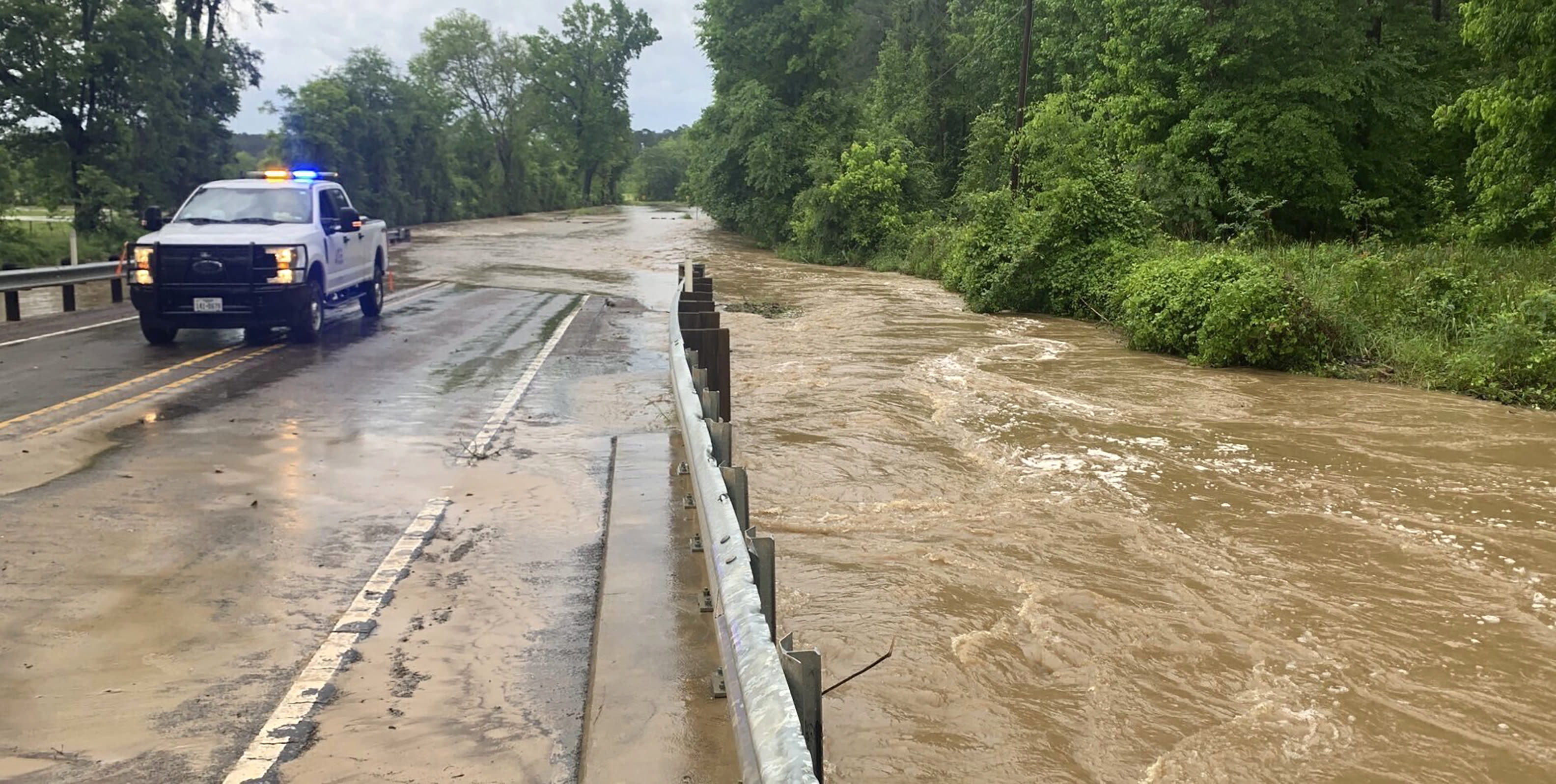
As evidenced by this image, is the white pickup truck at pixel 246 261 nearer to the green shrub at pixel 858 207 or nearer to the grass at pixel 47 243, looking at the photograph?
the grass at pixel 47 243

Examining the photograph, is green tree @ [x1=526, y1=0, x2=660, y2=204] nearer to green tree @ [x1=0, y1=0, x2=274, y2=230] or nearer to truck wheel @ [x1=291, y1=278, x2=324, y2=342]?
green tree @ [x1=0, y1=0, x2=274, y2=230]

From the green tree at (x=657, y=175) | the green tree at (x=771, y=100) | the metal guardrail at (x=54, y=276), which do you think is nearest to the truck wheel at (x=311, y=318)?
the metal guardrail at (x=54, y=276)

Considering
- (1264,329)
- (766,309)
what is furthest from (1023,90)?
(1264,329)

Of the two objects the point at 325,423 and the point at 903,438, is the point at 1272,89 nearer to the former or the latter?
the point at 903,438

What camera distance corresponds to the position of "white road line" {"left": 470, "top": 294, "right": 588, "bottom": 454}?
8.64 metres

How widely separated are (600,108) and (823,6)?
183 ft

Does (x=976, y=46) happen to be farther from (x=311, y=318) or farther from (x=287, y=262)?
(x=287, y=262)

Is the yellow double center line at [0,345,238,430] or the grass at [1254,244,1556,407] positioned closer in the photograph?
the yellow double center line at [0,345,238,430]

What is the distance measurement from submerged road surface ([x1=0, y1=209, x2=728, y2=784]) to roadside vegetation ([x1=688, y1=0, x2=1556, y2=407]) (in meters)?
9.70

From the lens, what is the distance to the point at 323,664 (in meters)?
4.41

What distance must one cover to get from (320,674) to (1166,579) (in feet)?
15.8

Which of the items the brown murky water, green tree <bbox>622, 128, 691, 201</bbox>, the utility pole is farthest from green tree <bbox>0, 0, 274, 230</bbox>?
green tree <bbox>622, 128, 691, 201</bbox>

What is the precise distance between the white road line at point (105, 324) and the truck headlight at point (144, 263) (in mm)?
1906

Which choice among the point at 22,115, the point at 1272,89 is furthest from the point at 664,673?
the point at 22,115
